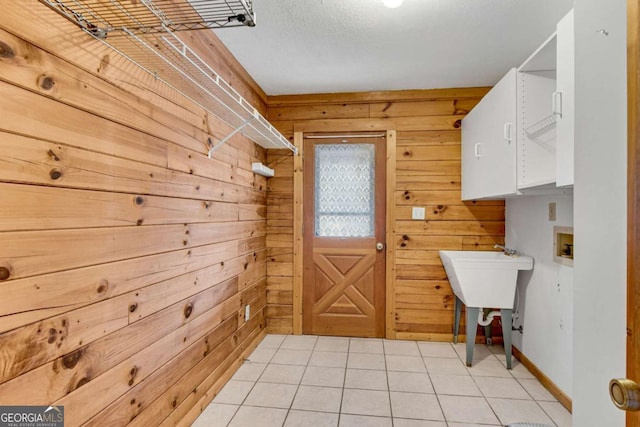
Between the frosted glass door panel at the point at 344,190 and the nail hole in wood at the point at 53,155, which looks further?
the frosted glass door panel at the point at 344,190

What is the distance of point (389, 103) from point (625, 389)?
2875 millimetres

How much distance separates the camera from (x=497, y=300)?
8.05 feet

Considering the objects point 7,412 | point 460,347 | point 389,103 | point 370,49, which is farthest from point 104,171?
point 460,347

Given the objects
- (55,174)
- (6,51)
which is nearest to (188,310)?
(55,174)

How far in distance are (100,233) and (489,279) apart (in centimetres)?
254

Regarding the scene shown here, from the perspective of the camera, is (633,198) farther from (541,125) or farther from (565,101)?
(541,125)

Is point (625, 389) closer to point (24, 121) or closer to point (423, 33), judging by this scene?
point (24, 121)

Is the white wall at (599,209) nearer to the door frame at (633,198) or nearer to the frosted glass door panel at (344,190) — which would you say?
the door frame at (633,198)

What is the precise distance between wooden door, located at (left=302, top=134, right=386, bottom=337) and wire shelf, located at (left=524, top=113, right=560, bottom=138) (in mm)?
1332

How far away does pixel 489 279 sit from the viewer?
244cm

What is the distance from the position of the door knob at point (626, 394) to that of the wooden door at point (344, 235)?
251cm

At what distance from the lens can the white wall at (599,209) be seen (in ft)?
2.02

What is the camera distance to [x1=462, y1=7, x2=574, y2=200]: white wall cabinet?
146 centimetres

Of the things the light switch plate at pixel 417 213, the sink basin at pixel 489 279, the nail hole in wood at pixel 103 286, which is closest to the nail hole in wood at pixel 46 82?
the nail hole in wood at pixel 103 286
